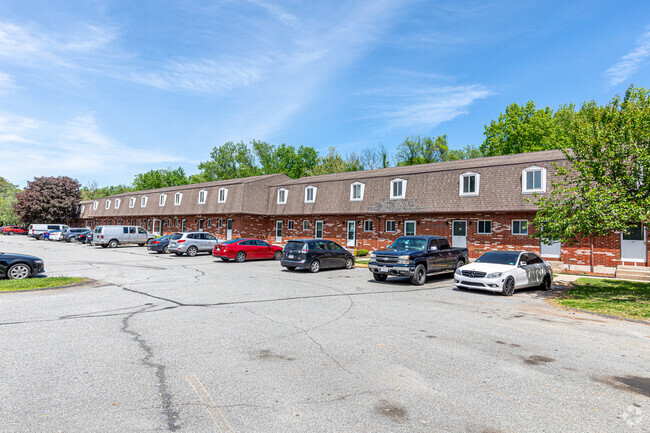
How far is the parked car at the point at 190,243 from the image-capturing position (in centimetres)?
2672

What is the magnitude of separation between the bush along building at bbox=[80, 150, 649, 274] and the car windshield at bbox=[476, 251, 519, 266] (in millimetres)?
3693

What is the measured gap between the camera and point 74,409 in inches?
159

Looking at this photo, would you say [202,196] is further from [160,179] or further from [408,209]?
[160,179]

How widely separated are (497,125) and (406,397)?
48447 millimetres

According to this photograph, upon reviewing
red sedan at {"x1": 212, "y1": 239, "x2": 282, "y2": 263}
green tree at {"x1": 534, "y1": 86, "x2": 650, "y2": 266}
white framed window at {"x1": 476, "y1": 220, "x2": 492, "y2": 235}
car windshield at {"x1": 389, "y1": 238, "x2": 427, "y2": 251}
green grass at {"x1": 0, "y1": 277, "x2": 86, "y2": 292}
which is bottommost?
green grass at {"x1": 0, "y1": 277, "x2": 86, "y2": 292}

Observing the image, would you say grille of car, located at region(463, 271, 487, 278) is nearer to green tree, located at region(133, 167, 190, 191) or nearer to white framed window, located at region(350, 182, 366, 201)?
white framed window, located at region(350, 182, 366, 201)

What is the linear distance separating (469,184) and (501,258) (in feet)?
36.0

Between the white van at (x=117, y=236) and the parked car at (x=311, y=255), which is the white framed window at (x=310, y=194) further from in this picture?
the white van at (x=117, y=236)

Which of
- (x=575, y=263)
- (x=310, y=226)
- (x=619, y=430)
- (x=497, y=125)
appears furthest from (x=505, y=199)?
(x=497, y=125)

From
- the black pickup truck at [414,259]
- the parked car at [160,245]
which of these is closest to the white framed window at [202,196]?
the parked car at [160,245]

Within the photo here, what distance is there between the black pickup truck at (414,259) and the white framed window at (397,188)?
10872mm

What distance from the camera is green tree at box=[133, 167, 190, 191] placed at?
3394 inches

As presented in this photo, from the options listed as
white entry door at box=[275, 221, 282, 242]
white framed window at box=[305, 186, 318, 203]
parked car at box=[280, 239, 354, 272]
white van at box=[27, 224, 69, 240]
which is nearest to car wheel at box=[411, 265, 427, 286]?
parked car at box=[280, 239, 354, 272]

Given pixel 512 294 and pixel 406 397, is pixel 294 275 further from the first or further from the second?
pixel 406 397
